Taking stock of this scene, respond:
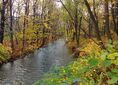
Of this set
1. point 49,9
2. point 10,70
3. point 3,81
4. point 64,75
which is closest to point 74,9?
point 49,9

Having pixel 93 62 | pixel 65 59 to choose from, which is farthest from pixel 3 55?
pixel 93 62

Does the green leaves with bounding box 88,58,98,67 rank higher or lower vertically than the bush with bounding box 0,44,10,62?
higher

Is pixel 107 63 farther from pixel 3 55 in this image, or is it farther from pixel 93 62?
pixel 3 55

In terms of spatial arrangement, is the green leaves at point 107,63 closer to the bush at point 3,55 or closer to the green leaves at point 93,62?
the green leaves at point 93,62

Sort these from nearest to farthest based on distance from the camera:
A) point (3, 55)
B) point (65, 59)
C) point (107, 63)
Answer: point (107, 63) → point (3, 55) → point (65, 59)

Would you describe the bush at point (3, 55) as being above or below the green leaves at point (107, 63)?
below

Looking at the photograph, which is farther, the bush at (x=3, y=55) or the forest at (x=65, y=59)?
the bush at (x=3, y=55)

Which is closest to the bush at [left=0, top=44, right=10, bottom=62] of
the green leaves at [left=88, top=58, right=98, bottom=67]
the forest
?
the forest

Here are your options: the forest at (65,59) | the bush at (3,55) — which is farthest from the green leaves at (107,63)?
the bush at (3,55)

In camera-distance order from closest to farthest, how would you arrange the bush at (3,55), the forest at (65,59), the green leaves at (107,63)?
1. the green leaves at (107,63)
2. the forest at (65,59)
3. the bush at (3,55)

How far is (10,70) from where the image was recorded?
18.9 metres

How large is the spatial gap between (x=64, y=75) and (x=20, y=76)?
13949mm

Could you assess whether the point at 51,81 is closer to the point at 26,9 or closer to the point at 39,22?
the point at 26,9

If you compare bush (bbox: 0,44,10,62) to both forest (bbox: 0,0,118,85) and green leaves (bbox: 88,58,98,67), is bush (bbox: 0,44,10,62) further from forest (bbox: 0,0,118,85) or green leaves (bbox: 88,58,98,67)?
green leaves (bbox: 88,58,98,67)
